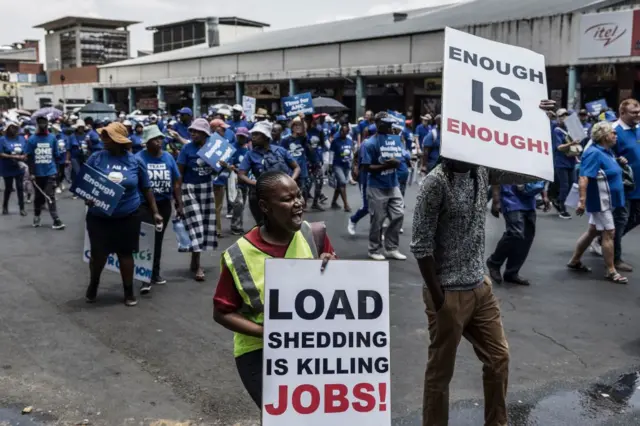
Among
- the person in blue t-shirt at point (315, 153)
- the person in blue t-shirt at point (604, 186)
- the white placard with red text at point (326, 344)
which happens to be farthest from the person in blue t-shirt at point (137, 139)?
the white placard with red text at point (326, 344)

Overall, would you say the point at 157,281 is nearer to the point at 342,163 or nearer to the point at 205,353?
the point at 205,353

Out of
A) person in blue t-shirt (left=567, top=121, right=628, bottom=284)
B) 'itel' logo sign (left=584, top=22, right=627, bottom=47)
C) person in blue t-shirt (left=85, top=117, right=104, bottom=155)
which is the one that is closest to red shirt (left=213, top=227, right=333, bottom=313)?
person in blue t-shirt (left=567, top=121, right=628, bottom=284)

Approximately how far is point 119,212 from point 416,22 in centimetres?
2677

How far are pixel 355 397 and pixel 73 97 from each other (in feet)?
195

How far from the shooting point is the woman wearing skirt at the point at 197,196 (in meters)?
8.47

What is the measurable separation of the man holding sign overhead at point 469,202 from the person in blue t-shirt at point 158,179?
4380 millimetres

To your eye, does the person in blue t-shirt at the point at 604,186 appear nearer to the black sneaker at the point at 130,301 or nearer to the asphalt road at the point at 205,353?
the asphalt road at the point at 205,353

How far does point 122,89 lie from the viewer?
170ft

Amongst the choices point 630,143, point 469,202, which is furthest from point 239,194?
point 469,202

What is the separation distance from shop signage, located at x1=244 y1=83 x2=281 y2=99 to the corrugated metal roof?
1952 millimetres

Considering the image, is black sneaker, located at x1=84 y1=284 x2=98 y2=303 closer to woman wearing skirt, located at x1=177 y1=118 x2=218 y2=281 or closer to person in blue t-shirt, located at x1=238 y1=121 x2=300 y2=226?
woman wearing skirt, located at x1=177 y1=118 x2=218 y2=281

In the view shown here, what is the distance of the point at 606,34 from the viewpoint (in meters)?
21.0

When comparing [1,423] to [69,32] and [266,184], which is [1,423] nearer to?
[266,184]

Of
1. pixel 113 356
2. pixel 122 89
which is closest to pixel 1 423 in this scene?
pixel 113 356
